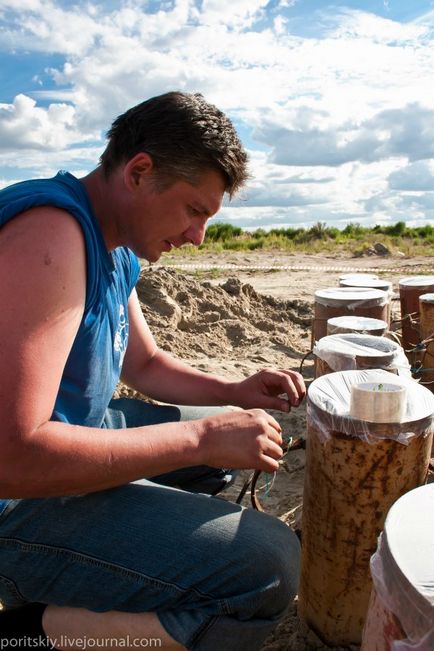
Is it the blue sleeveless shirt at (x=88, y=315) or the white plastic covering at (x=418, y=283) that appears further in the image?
the white plastic covering at (x=418, y=283)

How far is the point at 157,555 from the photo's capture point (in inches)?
60.2

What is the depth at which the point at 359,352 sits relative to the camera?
2766 mm

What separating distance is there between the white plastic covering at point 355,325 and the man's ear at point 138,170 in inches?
72.9

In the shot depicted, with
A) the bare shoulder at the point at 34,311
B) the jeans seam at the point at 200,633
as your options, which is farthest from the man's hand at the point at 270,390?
the bare shoulder at the point at 34,311

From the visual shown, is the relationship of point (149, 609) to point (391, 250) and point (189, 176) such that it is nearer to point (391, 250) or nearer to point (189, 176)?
point (189, 176)

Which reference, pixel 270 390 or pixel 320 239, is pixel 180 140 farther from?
pixel 320 239

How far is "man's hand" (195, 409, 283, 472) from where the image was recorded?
163cm

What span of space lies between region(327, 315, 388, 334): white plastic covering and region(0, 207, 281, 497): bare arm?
6.12 feet

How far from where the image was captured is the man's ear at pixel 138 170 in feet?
5.50

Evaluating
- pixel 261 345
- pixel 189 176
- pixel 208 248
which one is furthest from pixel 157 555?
pixel 208 248

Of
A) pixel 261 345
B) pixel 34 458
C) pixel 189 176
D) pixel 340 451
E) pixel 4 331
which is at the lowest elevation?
pixel 261 345

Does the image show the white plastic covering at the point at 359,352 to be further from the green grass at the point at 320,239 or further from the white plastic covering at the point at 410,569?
the green grass at the point at 320,239

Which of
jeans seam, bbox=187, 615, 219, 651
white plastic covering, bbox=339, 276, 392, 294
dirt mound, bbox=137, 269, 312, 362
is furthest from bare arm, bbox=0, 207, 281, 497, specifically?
dirt mound, bbox=137, 269, 312, 362

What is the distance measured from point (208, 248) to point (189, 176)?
57.6ft
